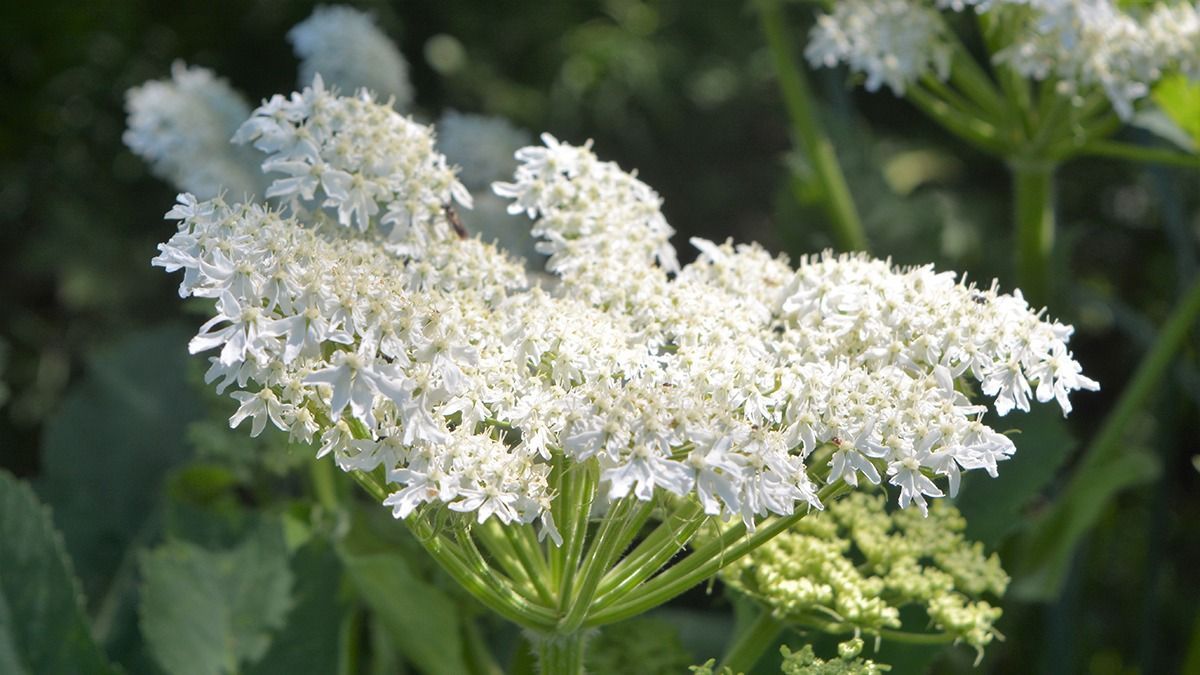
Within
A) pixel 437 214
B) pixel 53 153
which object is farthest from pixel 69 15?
pixel 437 214

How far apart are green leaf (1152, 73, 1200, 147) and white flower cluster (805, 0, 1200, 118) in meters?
0.02

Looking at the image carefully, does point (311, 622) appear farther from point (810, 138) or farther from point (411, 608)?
point (810, 138)

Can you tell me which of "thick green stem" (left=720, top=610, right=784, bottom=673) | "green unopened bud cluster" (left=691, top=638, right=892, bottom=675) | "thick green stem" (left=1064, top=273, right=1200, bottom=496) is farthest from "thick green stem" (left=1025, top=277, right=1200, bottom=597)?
"green unopened bud cluster" (left=691, top=638, right=892, bottom=675)

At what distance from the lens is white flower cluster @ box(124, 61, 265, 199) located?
1.53m

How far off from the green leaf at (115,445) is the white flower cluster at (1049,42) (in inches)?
45.6

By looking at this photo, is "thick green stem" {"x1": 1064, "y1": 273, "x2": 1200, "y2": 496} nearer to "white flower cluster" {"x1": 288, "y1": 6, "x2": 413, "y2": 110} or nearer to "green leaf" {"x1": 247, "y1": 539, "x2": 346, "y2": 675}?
"green leaf" {"x1": 247, "y1": 539, "x2": 346, "y2": 675}

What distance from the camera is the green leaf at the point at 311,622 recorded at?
4.36ft

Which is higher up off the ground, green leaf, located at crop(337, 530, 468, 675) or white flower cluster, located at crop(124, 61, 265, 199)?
white flower cluster, located at crop(124, 61, 265, 199)

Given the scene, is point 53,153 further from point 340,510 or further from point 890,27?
point 890,27

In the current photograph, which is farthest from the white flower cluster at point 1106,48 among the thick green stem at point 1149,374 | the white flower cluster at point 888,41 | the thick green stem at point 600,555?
the thick green stem at point 600,555

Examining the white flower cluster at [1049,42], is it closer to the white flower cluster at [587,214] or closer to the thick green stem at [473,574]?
the white flower cluster at [587,214]

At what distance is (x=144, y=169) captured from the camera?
246cm

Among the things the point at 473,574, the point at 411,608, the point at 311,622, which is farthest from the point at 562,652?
the point at 311,622

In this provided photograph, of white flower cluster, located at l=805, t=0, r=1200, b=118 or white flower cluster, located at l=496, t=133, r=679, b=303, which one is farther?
white flower cluster, located at l=805, t=0, r=1200, b=118
